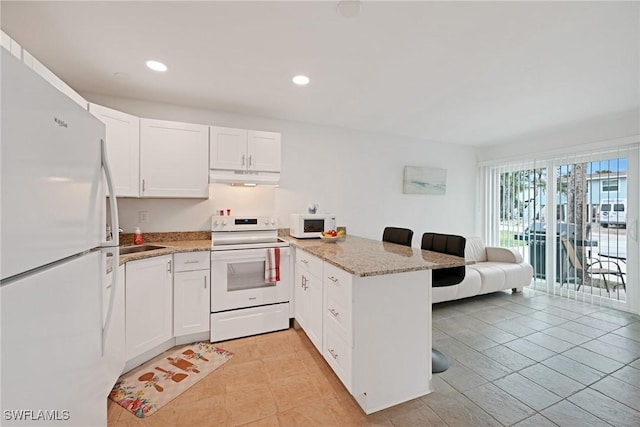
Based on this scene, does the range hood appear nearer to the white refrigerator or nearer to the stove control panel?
the stove control panel

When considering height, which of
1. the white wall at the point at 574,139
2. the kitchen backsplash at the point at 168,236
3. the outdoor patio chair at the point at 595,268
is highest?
the white wall at the point at 574,139

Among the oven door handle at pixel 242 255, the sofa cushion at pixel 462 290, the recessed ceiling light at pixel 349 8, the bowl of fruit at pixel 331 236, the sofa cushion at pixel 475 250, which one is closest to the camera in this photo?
the recessed ceiling light at pixel 349 8

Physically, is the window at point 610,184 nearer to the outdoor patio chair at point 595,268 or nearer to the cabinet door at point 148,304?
the outdoor patio chair at point 595,268

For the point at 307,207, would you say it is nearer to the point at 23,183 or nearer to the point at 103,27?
the point at 103,27

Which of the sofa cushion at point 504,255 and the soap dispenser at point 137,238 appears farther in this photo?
the sofa cushion at point 504,255

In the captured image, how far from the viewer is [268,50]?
187cm

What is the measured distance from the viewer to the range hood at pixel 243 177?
8.87ft

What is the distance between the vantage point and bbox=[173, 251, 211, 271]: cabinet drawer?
91.3 inches

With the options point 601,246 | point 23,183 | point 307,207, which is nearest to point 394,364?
point 23,183

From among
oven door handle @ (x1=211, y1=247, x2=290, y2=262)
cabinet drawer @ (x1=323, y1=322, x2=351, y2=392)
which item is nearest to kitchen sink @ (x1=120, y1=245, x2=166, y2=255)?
oven door handle @ (x1=211, y1=247, x2=290, y2=262)

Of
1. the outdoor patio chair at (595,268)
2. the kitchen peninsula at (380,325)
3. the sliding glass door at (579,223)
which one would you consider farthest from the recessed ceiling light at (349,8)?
the outdoor patio chair at (595,268)

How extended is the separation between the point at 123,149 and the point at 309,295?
209 cm

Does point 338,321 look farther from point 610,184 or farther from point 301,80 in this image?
point 610,184

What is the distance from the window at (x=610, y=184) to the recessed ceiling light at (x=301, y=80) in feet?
12.9
